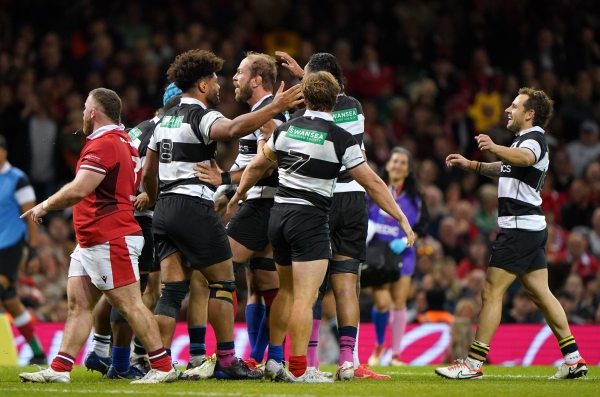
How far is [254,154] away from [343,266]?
1365 millimetres

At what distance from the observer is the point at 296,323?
7.54 meters

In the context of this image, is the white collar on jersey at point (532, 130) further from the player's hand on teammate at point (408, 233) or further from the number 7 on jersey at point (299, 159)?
the number 7 on jersey at point (299, 159)

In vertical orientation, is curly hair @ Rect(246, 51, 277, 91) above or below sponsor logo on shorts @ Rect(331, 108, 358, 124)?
above

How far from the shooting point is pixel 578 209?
1678cm

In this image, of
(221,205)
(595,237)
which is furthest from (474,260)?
(221,205)

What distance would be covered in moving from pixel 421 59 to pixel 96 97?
1211cm

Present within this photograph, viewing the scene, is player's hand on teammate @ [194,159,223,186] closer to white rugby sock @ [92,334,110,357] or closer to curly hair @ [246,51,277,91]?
curly hair @ [246,51,277,91]

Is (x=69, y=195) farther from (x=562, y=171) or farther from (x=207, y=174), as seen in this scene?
(x=562, y=171)

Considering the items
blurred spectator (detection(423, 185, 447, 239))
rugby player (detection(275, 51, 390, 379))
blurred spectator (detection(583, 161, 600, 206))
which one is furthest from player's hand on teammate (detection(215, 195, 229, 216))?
blurred spectator (detection(583, 161, 600, 206))

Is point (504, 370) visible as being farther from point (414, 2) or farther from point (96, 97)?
point (414, 2)

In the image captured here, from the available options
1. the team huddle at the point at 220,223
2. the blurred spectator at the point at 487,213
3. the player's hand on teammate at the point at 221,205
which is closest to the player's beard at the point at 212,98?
the team huddle at the point at 220,223

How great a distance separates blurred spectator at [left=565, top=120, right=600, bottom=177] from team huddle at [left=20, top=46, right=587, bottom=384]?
9.62 m

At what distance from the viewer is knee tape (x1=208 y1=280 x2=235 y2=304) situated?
26.0 ft

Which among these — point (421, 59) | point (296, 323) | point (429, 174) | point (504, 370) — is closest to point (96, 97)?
point (296, 323)
